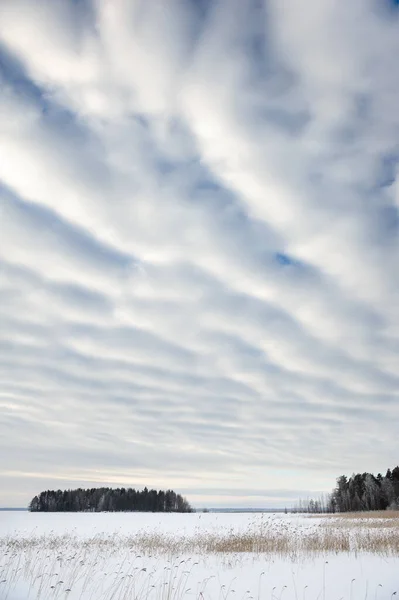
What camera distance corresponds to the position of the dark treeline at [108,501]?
121 meters

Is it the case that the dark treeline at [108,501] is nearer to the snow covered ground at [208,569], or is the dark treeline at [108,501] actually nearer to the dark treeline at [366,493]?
the dark treeline at [366,493]

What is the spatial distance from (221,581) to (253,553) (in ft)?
17.0

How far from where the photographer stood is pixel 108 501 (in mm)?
120000

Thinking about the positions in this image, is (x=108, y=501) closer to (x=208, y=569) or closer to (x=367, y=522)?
(x=367, y=522)

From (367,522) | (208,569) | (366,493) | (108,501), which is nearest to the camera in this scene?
(208,569)

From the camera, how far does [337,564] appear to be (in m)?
13.2

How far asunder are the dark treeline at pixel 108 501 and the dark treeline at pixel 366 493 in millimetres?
42850

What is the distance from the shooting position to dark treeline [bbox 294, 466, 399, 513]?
89062 millimetres

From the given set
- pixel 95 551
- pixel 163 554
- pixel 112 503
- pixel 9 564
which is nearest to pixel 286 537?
pixel 163 554

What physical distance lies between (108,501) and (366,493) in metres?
64.9

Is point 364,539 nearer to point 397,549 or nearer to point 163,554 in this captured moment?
point 397,549

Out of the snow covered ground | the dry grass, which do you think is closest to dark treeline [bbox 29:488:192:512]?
the dry grass

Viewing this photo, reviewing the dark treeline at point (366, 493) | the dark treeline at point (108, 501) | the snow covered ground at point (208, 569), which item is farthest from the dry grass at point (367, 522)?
the dark treeline at point (108, 501)

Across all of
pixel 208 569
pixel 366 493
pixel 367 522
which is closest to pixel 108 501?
pixel 366 493
